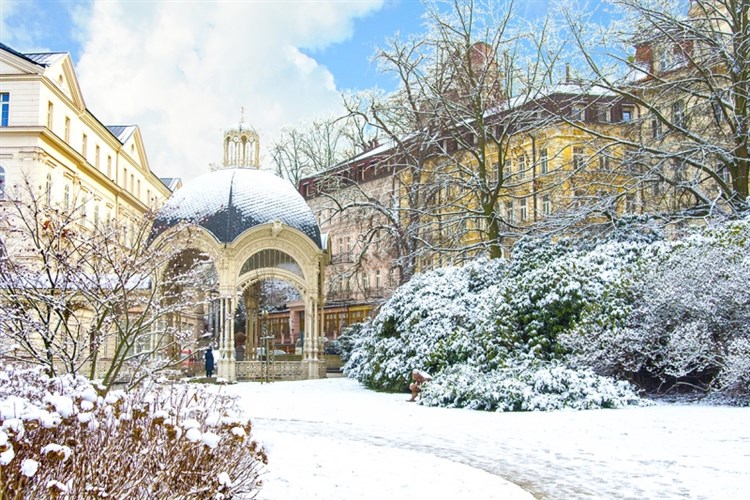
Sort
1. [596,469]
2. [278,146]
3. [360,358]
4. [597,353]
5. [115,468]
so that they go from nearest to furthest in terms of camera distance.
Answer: [115,468] → [596,469] → [597,353] → [360,358] → [278,146]

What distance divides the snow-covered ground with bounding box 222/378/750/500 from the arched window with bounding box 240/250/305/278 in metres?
12.2

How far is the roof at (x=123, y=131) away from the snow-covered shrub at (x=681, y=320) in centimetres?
4995

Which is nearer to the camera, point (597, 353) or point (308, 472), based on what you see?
point (308, 472)

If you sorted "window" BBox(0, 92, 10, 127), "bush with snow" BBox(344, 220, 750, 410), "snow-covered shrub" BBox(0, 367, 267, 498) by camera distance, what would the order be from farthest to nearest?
"window" BBox(0, 92, 10, 127), "bush with snow" BBox(344, 220, 750, 410), "snow-covered shrub" BBox(0, 367, 267, 498)

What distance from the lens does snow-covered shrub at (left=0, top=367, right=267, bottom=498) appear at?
15.5 feet

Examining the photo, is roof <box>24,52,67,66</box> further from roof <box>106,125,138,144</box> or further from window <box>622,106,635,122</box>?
window <box>622,106,635,122</box>

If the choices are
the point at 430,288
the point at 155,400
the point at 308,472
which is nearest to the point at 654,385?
the point at 430,288

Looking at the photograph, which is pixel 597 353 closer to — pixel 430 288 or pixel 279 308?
pixel 430 288

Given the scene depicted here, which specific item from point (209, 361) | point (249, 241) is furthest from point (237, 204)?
point (209, 361)

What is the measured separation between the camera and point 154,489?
215 inches

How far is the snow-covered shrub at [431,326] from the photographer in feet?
63.8

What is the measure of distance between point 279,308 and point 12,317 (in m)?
54.2

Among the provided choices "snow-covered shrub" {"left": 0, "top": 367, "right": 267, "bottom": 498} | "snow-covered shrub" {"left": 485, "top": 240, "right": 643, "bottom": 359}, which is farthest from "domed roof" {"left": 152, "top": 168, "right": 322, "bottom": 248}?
"snow-covered shrub" {"left": 0, "top": 367, "right": 267, "bottom": 498}

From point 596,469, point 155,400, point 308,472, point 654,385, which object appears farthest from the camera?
point 654,385
